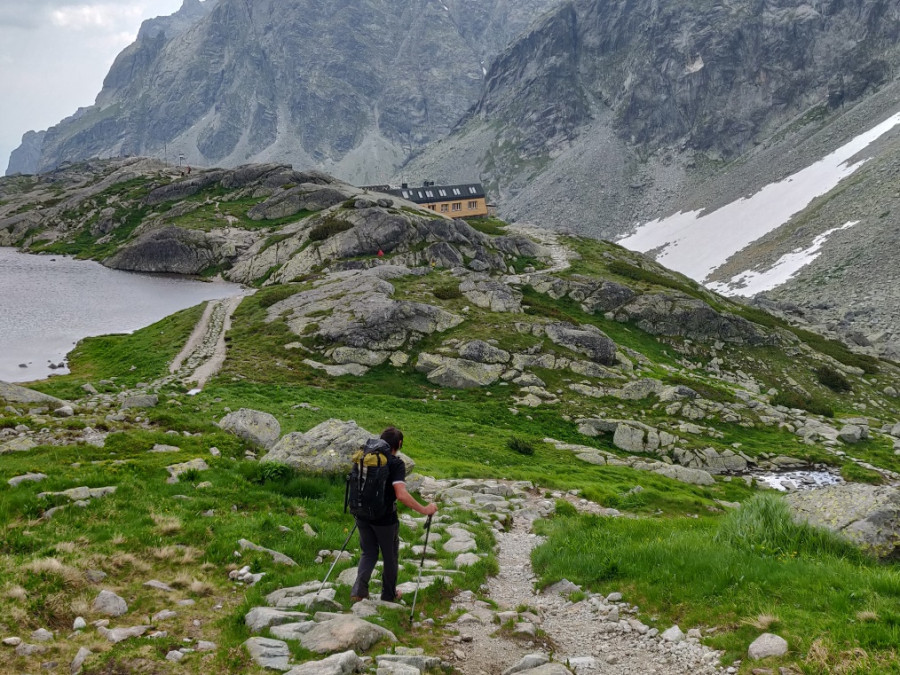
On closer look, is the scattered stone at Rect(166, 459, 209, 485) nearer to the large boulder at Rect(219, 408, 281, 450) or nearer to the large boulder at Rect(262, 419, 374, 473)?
the large boulder at Rect(262, 419, 374, 473)

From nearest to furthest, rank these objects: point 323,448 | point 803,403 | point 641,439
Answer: point 323,448
point 641,439
point 803,403

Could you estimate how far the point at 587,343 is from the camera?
5034 cm

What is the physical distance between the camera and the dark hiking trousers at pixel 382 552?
9969 millimetres

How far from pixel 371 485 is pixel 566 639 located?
437 cm

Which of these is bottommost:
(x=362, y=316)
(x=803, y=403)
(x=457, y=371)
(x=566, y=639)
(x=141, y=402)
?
(x=803, y=403)

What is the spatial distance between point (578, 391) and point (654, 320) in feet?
82.2

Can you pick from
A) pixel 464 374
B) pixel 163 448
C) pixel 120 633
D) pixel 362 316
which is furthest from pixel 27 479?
pixel 362 316

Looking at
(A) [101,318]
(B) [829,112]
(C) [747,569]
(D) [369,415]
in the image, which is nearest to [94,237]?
(A) [101,318]

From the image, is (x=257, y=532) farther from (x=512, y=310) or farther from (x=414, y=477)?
(x=512, y=310)

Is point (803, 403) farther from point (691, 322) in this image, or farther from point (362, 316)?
point (362, 316)

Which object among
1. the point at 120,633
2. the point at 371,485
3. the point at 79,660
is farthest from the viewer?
the point at 371,485

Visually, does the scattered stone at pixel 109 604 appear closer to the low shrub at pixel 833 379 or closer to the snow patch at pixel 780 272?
the low shrub at pixel 833 379

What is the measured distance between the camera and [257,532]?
12219mm

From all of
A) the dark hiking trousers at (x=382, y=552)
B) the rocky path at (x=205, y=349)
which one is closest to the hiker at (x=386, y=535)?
the dark hiking trousers at (x=382, y=552)
